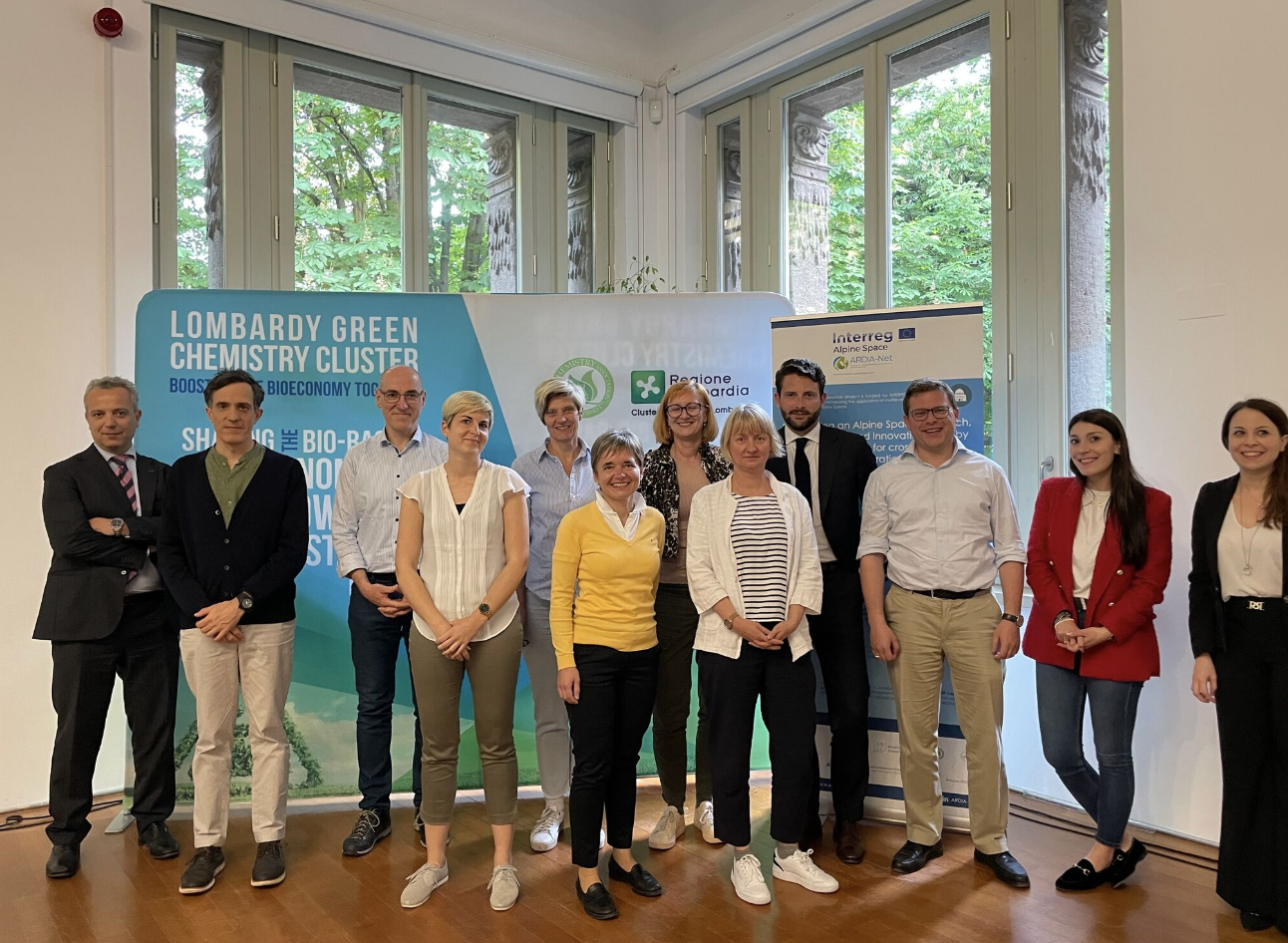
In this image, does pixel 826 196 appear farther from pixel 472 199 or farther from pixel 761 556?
pixel 761 556

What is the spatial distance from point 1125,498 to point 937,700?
93cm

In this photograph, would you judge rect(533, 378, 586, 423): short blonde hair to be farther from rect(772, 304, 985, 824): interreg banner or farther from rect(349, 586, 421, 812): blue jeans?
rect(772, 304, 985, 824): interreg banner

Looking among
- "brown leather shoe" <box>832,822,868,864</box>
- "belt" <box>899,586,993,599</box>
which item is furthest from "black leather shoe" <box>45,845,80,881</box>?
"belt" <box>899,586,993,599</box>

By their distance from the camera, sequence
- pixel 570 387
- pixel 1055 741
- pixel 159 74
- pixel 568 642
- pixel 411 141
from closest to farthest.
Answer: pixel 568 642, pixel 1055 741, pixel 570 387, pixel 159 74, pixel 411 141

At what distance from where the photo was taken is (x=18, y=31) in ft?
13.4

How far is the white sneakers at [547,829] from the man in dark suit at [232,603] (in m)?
0.88

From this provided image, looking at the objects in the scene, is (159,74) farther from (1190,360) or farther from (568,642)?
(1190,360)

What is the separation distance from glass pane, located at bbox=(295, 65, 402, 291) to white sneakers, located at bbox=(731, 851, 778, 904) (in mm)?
3633

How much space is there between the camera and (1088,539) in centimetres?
313

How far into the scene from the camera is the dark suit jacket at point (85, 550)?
3.33 metres

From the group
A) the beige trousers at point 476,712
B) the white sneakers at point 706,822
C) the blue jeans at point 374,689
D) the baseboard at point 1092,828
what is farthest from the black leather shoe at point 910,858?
the blue jeans at point 374,689

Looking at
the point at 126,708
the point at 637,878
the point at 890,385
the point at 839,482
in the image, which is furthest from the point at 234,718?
the point at 890,385

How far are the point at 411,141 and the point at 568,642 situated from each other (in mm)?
3575

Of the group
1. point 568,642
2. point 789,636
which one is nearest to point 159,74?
point 568,642
